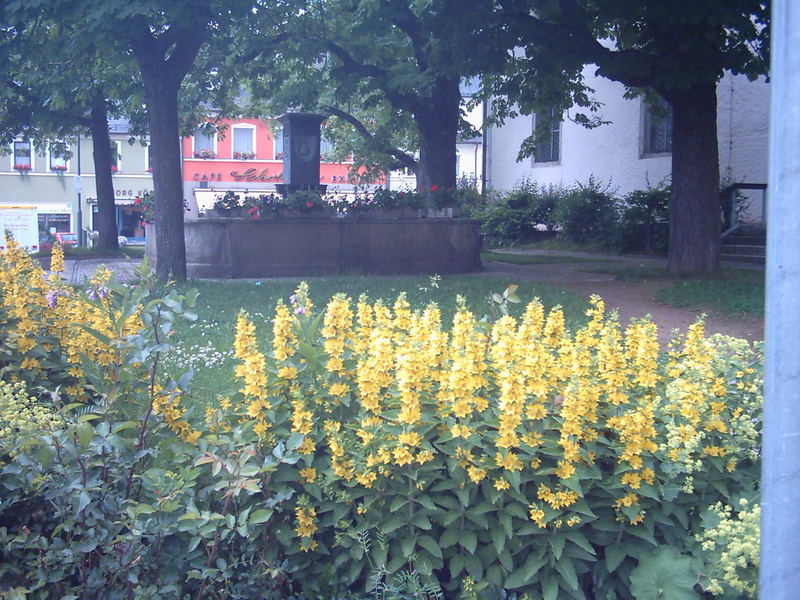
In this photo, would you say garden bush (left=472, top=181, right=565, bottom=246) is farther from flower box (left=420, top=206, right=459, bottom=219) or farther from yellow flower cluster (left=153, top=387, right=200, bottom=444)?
yellow flower cluster (left=153, top=387, right=200, bottom=444)

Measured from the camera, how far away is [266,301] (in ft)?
34.9

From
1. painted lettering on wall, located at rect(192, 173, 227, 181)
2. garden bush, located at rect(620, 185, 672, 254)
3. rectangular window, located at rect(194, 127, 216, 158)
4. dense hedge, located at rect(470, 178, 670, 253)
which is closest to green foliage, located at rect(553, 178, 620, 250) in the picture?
dense hedge, located at rect(470, 178, 670, 253)

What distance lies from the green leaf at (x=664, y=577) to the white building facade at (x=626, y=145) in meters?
16.5

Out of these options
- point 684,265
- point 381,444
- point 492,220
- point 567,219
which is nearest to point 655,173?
point 567,219

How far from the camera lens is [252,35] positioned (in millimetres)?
14461

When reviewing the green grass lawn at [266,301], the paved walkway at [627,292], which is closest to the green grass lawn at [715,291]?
the paved walkway at [627,292]

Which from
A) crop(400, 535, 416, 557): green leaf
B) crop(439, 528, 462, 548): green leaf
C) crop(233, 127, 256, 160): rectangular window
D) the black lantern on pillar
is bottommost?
crop(400, 535, 416, 557): green leaf

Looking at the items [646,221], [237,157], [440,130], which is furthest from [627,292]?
[237,157]

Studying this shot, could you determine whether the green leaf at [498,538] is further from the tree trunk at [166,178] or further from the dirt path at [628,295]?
the tree trunk at [166,178]

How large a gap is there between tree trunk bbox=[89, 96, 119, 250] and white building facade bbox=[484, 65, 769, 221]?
32.4 feet

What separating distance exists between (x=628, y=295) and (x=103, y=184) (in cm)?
1557

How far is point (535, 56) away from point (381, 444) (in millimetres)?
11165

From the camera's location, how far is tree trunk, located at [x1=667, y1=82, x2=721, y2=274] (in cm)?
1348

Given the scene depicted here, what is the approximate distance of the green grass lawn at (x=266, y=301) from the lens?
280 inches
